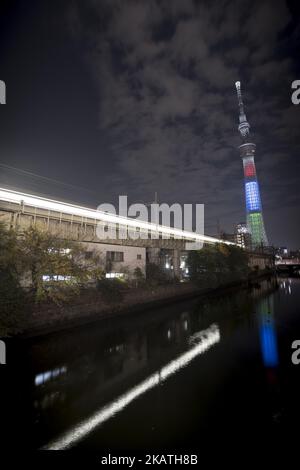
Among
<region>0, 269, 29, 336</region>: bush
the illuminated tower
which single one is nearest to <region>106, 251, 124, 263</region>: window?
<region>0, 269, 29, 336</region>: bush

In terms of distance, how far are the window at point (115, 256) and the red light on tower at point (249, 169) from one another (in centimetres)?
15200

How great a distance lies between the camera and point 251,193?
154 metres

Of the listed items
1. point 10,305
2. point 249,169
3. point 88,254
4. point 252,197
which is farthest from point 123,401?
point 249,169

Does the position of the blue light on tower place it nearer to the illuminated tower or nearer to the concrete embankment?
the illuminated tower

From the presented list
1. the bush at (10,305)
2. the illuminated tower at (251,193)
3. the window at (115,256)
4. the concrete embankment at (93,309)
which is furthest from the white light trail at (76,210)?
the illuminated tower at (251,193)

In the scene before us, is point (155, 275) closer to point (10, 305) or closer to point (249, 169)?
point (10, 305)

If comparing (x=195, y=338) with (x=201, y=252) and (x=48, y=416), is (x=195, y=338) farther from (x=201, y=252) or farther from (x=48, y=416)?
(x=201, y=252)

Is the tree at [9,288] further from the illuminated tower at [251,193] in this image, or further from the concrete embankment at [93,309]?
the illuminated tower at [251,193]

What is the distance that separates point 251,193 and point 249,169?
19.4 m

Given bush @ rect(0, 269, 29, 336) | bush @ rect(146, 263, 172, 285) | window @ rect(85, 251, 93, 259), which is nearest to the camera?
bush @ rect(0, 269, 29, 336)

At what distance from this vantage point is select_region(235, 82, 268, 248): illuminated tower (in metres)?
148
